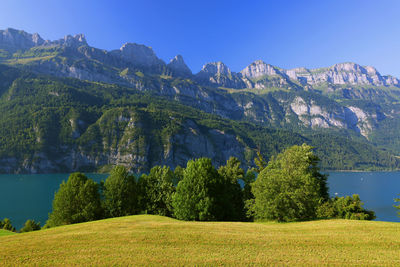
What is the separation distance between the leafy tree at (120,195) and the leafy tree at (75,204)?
2.40 m

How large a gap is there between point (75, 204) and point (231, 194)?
34246 mm

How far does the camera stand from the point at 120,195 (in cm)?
5019

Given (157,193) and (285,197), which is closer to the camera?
(285,197)

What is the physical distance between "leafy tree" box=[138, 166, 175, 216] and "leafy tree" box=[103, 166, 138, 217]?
234cm

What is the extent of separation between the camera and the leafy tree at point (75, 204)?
150ft

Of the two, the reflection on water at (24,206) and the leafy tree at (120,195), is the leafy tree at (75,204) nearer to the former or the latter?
the leafy tree at (120,195)

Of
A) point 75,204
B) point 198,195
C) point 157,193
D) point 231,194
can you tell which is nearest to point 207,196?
point 198,195

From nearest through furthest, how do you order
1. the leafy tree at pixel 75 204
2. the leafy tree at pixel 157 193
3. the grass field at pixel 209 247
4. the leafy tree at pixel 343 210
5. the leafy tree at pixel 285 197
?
the grass field at pixel 209 247 → the leafy tree at pixel 285 197 → the leafy tree at pixel 75 204 → the leafy tree at pixel 343 210 → the leafy tree at pixel 157 193

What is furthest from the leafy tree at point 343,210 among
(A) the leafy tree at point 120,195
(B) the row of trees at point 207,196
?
(A) the leafy tree at point 120,195

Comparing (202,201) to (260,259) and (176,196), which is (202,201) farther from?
(260,259)

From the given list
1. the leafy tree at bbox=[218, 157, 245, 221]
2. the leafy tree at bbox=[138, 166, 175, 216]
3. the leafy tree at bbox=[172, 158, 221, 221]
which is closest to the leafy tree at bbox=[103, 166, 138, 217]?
the leafy tree at bbox=[138, 166, 175, 216]

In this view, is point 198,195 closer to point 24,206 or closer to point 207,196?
point 207,196

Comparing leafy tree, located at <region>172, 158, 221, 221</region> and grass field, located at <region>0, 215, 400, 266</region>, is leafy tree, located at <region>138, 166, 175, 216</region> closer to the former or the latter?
leafy tree, located at <region>172, 158, 221, 221</region>

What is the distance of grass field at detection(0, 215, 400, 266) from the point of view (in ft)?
59.4
